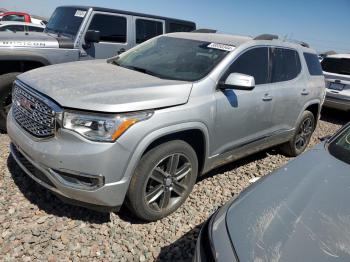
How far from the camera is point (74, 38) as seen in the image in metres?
5.81

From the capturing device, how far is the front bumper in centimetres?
264

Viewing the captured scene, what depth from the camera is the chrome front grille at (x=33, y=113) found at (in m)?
2.82

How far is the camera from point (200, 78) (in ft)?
11.2

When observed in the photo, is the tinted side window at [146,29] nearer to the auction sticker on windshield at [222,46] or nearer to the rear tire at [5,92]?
the rear tire at [5,92]

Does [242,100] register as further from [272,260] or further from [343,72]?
[343,72]

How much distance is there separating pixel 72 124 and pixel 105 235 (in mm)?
1036

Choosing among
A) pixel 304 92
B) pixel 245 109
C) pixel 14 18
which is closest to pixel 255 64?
pixel 245 109

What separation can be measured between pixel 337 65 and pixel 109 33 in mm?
5726

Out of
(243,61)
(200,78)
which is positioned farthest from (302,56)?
(200,78)

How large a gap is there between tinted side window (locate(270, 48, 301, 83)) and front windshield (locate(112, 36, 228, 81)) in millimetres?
985

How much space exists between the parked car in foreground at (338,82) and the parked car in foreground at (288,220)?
21.3 feet

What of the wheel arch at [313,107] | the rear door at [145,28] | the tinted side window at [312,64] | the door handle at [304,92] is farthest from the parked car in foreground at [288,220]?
the rear door at [145,28]

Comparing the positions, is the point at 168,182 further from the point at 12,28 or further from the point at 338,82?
the point at 12,28

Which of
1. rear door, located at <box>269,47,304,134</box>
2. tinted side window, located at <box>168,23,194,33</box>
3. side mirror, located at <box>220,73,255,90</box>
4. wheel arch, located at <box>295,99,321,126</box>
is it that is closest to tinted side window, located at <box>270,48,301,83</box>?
rear door, located at <box>269,47,304,134</box>
